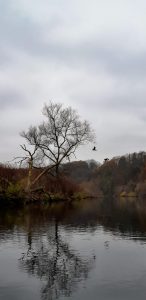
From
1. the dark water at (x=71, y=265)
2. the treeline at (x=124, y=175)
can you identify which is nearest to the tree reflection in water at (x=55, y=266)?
the dark water at (x=71, y=265)

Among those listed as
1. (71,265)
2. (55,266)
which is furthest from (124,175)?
(55,266)

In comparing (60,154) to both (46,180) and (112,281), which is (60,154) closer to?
(46,180)

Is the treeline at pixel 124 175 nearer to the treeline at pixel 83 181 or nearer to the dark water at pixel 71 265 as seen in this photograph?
the treeline at pixel 83 181

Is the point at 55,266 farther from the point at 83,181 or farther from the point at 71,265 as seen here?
the point at 83,181

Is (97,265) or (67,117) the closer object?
(97,265)

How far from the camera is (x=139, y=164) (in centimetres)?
15288

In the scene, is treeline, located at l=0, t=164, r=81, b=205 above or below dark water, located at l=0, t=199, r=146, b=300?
above

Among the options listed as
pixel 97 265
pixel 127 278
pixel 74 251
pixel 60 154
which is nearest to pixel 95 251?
pixel 74 251

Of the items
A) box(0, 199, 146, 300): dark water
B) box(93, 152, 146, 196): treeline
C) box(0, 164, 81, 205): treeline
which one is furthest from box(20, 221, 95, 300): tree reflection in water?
box(93, 152, 146, 196): treeline

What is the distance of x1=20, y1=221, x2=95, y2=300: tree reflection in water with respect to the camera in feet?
30.7

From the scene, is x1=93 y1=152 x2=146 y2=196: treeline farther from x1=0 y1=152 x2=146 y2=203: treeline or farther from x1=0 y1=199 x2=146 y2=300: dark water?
x1=0 y1=199 x2=146 y2=300: dark water

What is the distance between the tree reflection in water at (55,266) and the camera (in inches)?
368

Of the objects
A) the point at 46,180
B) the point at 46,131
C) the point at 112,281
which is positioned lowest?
the point at 112,281

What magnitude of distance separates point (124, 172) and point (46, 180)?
92.5m
